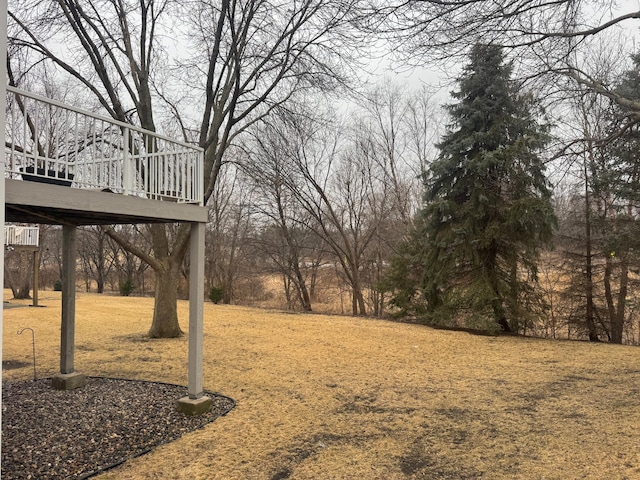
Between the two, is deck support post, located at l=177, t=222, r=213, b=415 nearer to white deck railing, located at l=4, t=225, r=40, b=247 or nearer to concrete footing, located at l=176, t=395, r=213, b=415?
concrete footing, located at l=176, t=395, r=213, b=415

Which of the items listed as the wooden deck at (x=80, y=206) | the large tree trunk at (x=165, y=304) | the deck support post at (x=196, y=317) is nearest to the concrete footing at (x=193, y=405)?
the deck support post at (x=196, y=317)

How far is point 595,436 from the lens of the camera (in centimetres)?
408

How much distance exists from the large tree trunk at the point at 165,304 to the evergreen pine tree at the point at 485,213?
6.49 meters

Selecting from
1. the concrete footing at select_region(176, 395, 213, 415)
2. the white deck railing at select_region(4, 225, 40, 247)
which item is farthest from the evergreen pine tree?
the white deck railing at select_region(4, 225, 40, 247)

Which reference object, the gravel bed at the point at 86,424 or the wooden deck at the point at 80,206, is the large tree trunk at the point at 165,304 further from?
the wooden deck at the point at 80,206

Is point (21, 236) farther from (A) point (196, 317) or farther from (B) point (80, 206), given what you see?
(B) point (80, 206)

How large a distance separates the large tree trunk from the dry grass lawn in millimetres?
428

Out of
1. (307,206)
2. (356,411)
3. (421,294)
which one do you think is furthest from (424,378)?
(307,206)

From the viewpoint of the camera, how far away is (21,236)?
13.4 m

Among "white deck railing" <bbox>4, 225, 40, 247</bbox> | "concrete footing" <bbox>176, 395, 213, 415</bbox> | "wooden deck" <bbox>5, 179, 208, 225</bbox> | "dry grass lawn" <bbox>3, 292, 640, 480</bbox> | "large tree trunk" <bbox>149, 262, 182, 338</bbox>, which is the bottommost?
"dry grass lawn" <bbox>3, 292, 640, 480</bbox>

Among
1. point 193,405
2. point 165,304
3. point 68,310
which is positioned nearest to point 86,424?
point 193,405

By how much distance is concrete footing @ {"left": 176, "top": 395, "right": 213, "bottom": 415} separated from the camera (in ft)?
15.7

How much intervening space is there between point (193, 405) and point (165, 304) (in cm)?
503

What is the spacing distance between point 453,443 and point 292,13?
27.6ft
